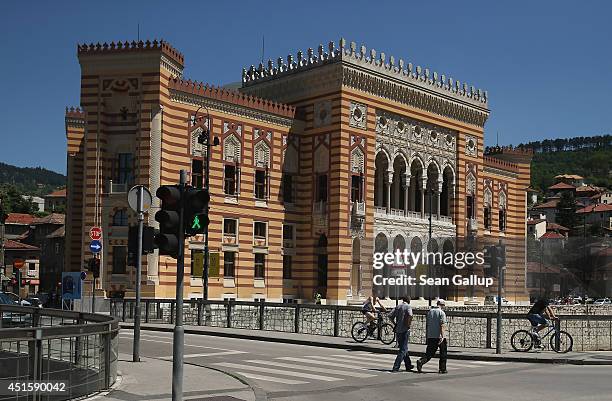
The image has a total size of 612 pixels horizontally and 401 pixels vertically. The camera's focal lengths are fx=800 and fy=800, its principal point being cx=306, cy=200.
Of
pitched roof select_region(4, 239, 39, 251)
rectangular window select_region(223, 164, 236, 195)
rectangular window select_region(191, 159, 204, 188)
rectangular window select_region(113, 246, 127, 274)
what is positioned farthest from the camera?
pitched roof select_region(4, 239, 39, 251)

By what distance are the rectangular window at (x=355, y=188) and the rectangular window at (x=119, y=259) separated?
50.8 ft

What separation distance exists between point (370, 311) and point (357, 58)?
28.0m

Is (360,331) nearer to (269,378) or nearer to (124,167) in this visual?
A: (269,378)

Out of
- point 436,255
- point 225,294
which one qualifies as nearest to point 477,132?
point 436,255

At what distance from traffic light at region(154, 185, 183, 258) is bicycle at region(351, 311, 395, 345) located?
16.7 meters

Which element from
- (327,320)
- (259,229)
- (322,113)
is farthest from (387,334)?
(322,113)

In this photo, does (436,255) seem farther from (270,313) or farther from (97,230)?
(97,230)

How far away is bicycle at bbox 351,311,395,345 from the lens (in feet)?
90.8

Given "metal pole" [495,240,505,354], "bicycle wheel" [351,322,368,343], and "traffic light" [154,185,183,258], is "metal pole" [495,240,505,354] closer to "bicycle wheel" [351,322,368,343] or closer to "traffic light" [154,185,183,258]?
"bicycle wheel" [351,322,368,343]

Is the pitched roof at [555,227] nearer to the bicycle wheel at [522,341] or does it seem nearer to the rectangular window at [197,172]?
the rectangular window at [197,172]

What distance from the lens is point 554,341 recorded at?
25.8 meters

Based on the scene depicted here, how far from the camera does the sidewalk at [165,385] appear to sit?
14249 millimetres

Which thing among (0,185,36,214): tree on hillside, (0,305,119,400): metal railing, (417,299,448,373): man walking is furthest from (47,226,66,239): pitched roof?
(0,305,119,400): metal railing

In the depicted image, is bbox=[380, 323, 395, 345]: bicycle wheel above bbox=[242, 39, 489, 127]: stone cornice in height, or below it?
below
